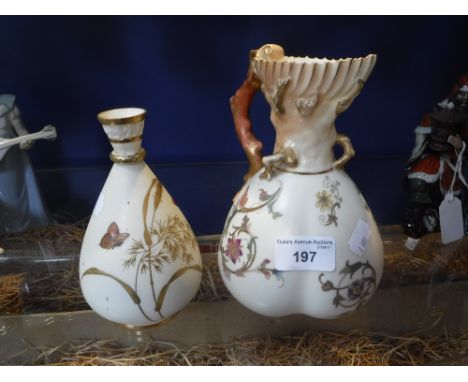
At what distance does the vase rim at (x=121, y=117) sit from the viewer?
74 cm

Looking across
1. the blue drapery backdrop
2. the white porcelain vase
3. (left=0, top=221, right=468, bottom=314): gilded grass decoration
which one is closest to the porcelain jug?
the white porcelain vase

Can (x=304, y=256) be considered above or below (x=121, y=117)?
below

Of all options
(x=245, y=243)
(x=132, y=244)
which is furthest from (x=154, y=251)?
(x=245, y=243)

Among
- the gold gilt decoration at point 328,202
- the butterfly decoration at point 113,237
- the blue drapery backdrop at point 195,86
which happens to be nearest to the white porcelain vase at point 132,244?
the butterfly decoration at point 113,237

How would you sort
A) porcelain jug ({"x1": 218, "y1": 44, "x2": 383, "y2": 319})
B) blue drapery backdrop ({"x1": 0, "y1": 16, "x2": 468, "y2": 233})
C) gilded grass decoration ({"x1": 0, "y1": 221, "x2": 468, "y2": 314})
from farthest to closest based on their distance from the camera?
blue drapery backdrop ({"x1": 0, "y1": 16, "x2": 468, "y2": 233})
gilded grass decoration ({"x1": 0, "y1": 221, "x2": 468, "y2": 314})
porcelain jug ({"x1": 218, "y1": 44, "x2": 383, "y2": 319})

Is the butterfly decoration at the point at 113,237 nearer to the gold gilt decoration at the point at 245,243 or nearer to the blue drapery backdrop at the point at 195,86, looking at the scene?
the gold gilt decoration at the point at 245,243

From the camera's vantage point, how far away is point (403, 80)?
1240 mm

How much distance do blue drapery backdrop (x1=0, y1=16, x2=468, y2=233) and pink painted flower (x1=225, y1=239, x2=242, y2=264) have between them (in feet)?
1.57

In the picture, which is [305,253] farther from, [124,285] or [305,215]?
[124,285]

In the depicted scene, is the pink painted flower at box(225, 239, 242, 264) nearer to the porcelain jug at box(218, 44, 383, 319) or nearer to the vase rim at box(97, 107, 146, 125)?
the porcelain jug at box(218, 44, 383, 319)

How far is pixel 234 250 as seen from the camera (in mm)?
796

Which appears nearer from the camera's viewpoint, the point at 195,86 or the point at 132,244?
the point at 132,244

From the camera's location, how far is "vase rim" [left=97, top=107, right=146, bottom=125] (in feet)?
2.43

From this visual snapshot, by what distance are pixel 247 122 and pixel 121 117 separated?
217 mm
